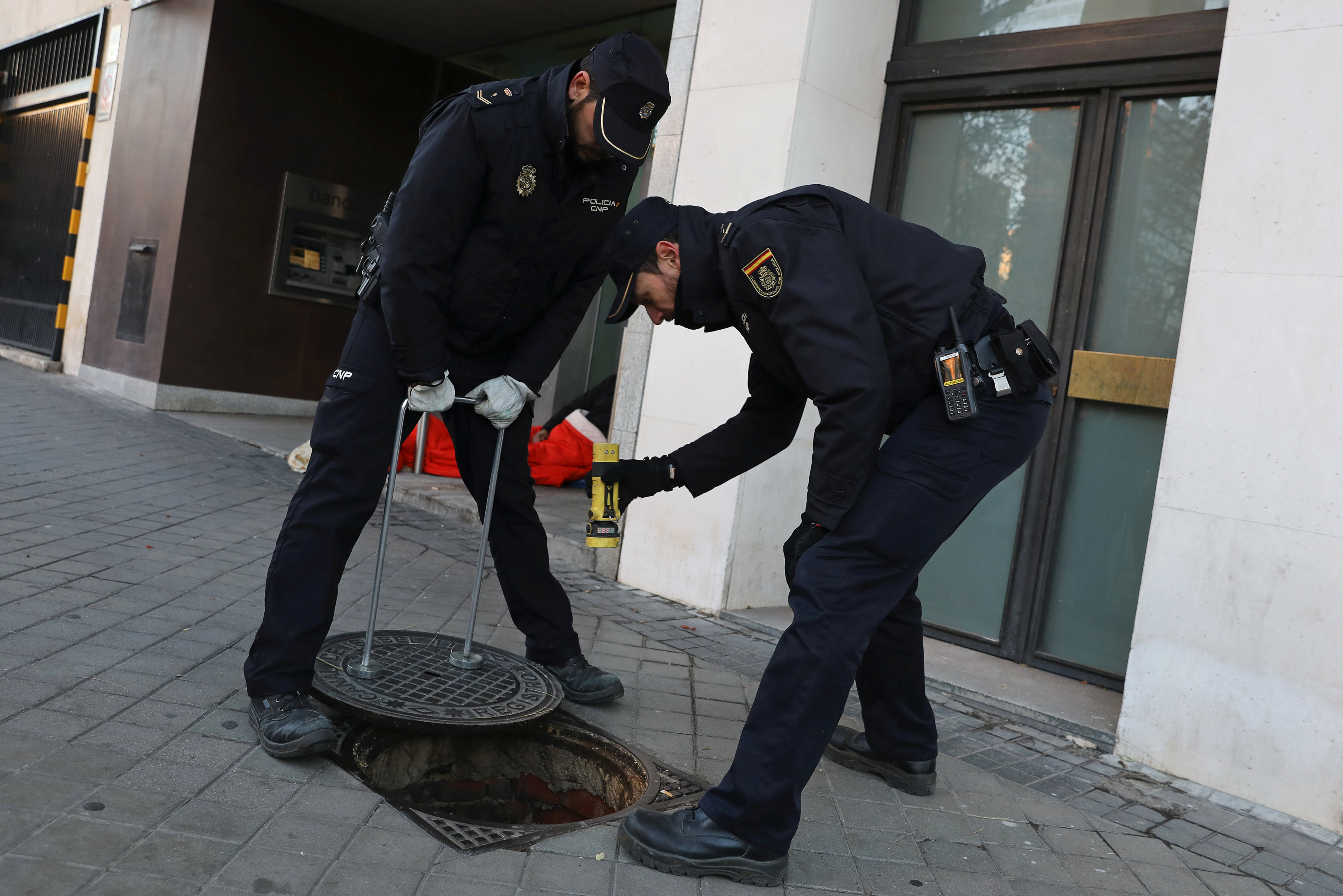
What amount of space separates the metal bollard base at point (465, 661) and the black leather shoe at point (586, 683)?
9.6 inches

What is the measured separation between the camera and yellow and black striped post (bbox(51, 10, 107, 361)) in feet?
35.9

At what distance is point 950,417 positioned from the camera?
2.54 m

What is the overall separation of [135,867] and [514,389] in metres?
1.61

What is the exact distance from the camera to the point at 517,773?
302cm

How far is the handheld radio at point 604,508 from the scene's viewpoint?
2.99m

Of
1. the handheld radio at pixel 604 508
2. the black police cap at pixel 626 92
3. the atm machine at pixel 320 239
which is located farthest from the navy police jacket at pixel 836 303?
the atm machine at pixel 320 239

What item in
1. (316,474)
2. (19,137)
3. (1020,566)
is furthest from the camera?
(19,137)

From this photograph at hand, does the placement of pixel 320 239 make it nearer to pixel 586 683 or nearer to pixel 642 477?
pixel 586 683

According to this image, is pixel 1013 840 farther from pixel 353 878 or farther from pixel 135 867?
pixel 135 867

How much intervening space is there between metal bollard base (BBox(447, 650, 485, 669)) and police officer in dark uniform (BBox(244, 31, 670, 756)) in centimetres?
56

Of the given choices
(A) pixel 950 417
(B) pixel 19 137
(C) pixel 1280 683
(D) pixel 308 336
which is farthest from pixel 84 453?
(B) pixel 19 137

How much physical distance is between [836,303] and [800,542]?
754 millimetres

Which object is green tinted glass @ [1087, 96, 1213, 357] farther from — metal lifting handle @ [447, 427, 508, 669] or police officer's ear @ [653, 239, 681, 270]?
metal lifting handle @ [447, 427, 508, 669]

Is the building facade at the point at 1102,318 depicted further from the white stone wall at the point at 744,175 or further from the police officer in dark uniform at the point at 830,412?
the police officer in dark uniform at the point at 830,412
